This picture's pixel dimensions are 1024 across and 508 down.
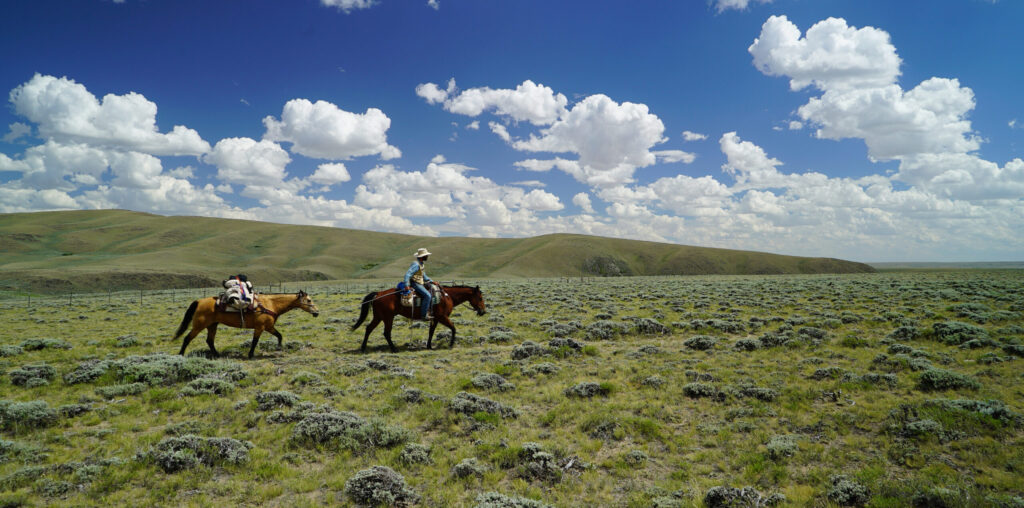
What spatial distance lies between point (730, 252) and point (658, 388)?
575 feet

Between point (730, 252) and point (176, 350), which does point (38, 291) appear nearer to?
point (176, 350)

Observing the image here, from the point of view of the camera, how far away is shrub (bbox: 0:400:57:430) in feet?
24.0

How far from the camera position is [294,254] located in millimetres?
140000

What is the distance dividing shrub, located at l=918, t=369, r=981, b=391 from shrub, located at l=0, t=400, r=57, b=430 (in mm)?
18734

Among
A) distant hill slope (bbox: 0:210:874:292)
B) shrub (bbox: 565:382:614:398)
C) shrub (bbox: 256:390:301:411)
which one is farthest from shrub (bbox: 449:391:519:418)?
distant hill slope (bbox: 0:210:874:292)

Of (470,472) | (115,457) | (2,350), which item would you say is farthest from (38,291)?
(470,472)

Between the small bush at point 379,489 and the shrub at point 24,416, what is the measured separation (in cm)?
660

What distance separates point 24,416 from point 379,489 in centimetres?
740

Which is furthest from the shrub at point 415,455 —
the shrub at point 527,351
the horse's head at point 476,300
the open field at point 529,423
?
the horse's head at point 476,300

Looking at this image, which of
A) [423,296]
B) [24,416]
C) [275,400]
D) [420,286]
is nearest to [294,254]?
[420,286]

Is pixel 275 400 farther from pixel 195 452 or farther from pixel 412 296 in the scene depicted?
pixel 412 296

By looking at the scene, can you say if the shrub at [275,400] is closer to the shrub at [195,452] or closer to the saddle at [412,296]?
the shrub at [195,452]

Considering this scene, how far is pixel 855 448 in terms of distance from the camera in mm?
7109

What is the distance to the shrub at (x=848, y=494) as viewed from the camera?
5.59m
